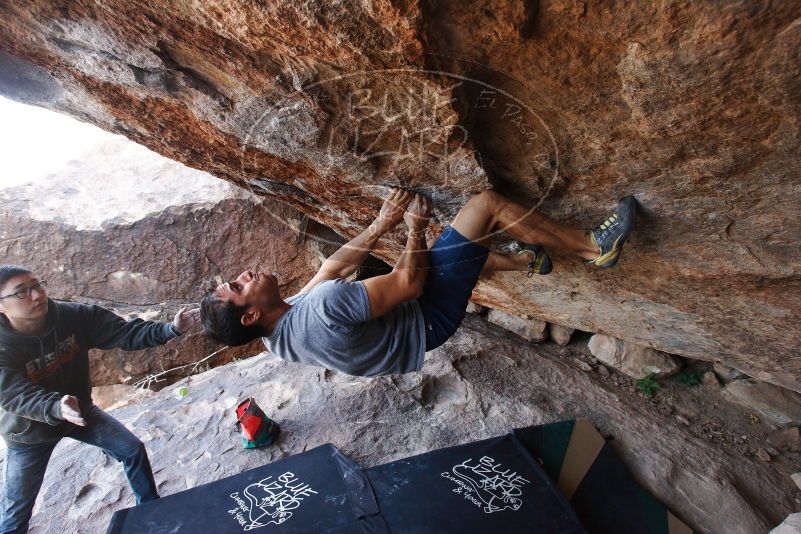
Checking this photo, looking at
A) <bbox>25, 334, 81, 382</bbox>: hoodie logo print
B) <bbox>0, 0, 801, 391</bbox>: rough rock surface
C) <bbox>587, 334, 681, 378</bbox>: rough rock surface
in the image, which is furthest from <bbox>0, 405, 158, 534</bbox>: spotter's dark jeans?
<bbox>587, 334, 681, 378</bbox>: rough rock surface

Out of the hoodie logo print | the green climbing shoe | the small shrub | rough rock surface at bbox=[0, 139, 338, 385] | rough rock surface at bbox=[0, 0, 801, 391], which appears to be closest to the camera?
rough rock surface at bbox=[0, 0, 801, 391]

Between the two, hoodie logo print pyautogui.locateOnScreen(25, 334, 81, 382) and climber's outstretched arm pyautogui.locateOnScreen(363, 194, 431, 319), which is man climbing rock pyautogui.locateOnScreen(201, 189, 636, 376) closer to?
climber's outstretched arm pyautogui.locateOnScreen(363, 194, 431, 319)

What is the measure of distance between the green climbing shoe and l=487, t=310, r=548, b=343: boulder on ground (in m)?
2.37

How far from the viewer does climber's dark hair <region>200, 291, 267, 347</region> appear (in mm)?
2141

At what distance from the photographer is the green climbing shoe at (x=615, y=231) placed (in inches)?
84.6

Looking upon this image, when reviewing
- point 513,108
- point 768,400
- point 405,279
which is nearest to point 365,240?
point 405,279

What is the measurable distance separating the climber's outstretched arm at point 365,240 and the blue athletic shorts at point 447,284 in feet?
1.07

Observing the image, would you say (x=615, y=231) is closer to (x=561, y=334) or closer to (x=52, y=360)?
(x=561, y=334)

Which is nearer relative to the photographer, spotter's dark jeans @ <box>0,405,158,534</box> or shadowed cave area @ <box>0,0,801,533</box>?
shadowed cave area @ <box>0,0,801,533</box>

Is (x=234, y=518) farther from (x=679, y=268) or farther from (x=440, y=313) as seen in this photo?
(x=679, y=268)

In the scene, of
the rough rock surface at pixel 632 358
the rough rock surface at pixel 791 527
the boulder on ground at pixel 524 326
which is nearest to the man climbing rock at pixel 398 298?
the rough rock surface at pixel 791 527

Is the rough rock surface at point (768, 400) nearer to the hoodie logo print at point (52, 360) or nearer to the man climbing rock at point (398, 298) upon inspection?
the man climbing rock at point (398, 298)

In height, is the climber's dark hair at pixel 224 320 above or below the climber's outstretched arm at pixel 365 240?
below

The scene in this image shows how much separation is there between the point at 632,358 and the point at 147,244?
500 cm
